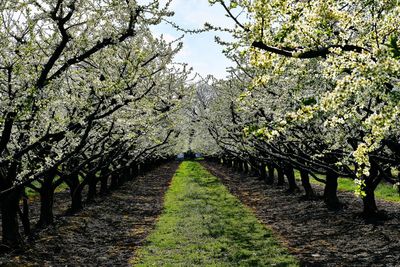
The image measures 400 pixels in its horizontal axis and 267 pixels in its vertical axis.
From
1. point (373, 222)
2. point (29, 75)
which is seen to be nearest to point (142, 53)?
point (29, 75)

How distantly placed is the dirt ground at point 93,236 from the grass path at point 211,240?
74 centimetres

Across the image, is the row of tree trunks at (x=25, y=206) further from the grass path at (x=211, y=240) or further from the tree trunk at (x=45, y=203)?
the grass path at (x=211, y=240)

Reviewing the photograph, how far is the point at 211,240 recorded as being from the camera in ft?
48.4

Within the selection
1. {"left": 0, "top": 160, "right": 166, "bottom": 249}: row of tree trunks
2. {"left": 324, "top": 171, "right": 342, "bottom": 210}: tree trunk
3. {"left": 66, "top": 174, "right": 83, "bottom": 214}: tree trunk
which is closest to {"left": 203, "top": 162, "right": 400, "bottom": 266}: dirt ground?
{"left": 324, "top": 171, "right": 342, "bottom": 210}: tree trunk

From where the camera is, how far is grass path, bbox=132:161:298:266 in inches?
475

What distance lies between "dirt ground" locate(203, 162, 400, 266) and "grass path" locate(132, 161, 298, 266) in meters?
0.72

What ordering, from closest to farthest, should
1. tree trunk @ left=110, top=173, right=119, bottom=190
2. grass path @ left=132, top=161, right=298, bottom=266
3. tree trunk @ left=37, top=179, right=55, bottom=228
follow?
grass path @ left=132, top=161, right=298, bottom=266 → tree trunk @ left=37, top=179, right=55, bottom=228 → tree trunk @ left=110, top=173, right=119, bottom=190

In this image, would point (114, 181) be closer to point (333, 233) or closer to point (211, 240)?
point (211, 240)

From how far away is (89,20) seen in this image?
923 centimetres

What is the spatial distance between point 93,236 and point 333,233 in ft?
30.0

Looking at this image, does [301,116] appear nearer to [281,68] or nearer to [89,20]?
[281,68]

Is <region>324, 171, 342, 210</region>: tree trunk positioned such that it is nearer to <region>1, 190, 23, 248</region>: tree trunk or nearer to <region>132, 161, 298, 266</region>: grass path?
<region>132, 161, 298, 266</region>: grass path

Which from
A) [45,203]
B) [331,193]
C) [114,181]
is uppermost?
[45,203]

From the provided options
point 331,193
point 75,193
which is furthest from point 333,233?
point 75,193
